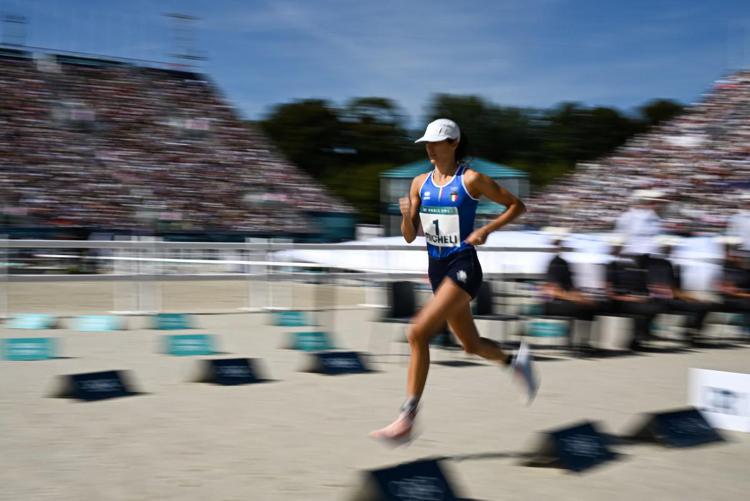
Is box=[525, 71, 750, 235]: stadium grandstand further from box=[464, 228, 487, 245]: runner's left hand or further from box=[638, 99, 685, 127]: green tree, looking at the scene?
box=[638, 99, 685, 127]: green tree

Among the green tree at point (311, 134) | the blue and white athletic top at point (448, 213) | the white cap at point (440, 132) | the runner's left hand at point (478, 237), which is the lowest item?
the runner's left hand at point (478, 237)

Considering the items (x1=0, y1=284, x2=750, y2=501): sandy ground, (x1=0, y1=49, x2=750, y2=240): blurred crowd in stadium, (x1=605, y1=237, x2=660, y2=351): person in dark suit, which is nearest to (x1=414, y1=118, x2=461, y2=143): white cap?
(x1=0, y1=284, x2=750, y2=501): sandy ground

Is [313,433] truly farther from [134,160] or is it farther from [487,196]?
[134,160]

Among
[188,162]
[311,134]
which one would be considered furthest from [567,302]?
[311,134]

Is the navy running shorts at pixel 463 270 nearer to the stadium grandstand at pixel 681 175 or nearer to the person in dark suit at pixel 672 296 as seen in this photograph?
the person in dark suit at pixel 672 296

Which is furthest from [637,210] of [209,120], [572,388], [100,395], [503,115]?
[503,115]

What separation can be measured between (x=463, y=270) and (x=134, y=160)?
25492 mm

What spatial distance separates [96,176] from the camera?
27.4 meters

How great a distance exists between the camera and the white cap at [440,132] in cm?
520

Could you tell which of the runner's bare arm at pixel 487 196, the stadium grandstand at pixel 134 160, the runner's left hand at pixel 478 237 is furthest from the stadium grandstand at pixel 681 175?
the runner's left hand at pixel 478 237

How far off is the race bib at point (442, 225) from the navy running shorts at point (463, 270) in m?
0.09

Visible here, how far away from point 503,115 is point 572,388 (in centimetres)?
6622

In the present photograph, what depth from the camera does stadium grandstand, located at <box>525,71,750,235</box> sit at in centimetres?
2281

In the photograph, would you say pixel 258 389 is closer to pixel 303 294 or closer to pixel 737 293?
pixel 737 293
